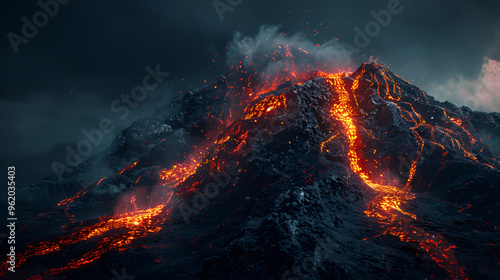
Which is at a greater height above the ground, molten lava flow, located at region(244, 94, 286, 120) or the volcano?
molten lava flow, located at region(244, 94, 286, 120)

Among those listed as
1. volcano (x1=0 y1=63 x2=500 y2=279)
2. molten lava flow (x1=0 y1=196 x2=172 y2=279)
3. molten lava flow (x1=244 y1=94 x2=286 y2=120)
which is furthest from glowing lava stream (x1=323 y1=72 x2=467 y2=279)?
molten lava flow (x1=0 y1=196 x2=172 y2=279)

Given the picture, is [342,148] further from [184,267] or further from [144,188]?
[144,188]

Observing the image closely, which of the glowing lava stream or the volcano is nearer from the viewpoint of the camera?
the glowing lava stream

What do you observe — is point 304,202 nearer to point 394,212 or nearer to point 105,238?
point 394,212

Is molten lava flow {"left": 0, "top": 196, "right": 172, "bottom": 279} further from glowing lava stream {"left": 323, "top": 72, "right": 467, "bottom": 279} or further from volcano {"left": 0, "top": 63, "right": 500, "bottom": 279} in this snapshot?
glowing lava stream {"left": 323, "top": 72, "right": 467, "bottom": 279}

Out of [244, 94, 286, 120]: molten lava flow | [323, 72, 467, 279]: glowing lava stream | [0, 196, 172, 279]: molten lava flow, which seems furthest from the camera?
[244, 94, 286, 120]: molten lava flow
